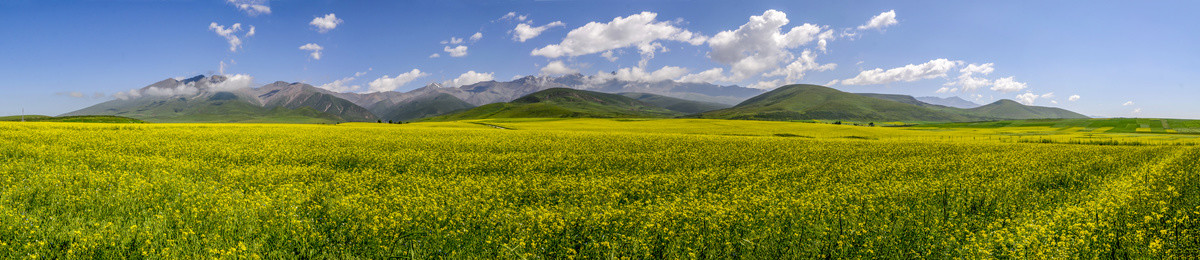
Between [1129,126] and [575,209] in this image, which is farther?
[1129,126]

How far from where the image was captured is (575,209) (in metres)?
9.29

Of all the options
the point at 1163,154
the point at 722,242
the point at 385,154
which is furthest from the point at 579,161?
the point at 1163,154

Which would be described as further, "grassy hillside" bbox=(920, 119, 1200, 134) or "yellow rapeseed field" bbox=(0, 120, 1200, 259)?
"grassy hillside" bbox=(920, 119, 1200, 134)

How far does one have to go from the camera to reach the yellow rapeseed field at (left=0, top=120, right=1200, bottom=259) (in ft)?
22.0

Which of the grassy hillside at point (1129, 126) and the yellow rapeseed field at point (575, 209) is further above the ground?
the grassy hillside at point (1129, 126)

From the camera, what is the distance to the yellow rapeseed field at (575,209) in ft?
22.0

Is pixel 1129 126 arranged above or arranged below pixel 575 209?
above

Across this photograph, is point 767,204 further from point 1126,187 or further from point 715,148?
point 715,148

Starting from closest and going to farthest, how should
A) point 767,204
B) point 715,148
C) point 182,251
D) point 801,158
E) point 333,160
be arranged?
point 182,251 → point 767,204 → point 333,160 → point 801,158 → point 715,148

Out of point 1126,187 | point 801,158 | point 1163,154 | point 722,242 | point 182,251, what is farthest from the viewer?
point 1163,154

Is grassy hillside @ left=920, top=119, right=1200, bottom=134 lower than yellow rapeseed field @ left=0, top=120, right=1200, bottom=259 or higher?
higher

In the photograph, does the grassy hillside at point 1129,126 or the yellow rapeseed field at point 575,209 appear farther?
the grassy hillside at point 1129,126

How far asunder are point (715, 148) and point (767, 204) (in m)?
13.4

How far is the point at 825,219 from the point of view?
873cm
